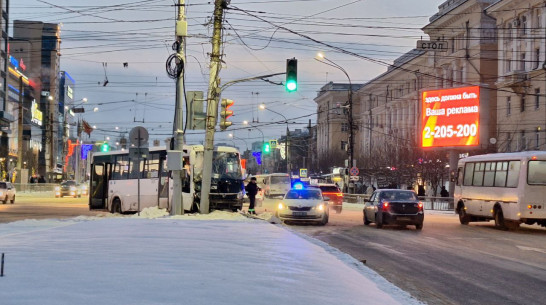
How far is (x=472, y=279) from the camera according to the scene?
12070 mm

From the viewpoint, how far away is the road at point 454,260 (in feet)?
34.8

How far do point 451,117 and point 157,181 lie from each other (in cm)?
2762

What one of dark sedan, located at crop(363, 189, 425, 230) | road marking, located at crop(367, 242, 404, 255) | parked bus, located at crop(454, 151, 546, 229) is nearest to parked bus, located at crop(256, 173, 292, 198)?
parked bus, located at crop(454, 151, 546, 229)

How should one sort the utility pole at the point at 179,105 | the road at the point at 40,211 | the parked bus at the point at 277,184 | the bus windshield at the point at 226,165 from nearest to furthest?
the utility pole at the point at 179,105 → the road at the point at 40,211 → the bus windshield at the point at 226,165 → the parked bus at the point at 277,184

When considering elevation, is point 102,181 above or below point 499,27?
below

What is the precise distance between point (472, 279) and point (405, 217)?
13162mm

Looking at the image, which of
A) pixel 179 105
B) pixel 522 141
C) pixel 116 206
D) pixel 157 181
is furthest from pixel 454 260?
pixel 522 141

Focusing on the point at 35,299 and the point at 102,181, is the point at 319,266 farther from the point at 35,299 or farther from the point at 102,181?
the point at 102,181

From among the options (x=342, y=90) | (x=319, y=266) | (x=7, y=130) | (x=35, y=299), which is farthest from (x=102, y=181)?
(x=342, y=90)

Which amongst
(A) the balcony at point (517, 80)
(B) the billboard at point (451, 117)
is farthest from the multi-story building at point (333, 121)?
(B) the billboard at point (451, 117)

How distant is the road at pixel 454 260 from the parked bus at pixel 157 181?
6863 millimetres

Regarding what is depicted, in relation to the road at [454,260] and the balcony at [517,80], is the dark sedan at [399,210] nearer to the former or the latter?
the road at [454,260]

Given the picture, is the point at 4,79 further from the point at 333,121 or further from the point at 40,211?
the point at 40,211

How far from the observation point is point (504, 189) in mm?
26453
